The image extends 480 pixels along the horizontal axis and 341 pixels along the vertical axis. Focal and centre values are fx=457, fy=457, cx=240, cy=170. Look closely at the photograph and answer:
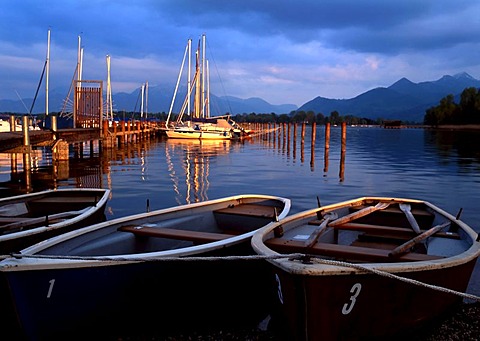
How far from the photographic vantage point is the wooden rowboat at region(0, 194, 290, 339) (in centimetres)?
485

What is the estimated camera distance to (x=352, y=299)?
4668 mm

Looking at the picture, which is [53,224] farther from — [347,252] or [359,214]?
[359,214]

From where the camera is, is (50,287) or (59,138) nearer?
(50,287)

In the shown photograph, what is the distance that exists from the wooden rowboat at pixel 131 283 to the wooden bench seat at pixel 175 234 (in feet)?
0.05

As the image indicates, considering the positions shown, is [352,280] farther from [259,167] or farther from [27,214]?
[259,167]

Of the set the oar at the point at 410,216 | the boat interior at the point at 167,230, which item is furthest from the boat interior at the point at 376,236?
the boat interior at the point at 167,230

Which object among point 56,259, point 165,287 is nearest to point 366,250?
point 165,287

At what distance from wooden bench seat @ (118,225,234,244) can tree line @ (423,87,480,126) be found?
5214 inches

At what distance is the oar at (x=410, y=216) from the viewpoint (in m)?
7.45

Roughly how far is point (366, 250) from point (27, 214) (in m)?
6.98

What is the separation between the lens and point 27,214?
9.37m

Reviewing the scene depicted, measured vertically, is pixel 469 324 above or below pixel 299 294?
below

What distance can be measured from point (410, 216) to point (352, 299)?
4017 millimetres

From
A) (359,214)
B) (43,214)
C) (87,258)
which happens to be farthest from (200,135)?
(87,258)
